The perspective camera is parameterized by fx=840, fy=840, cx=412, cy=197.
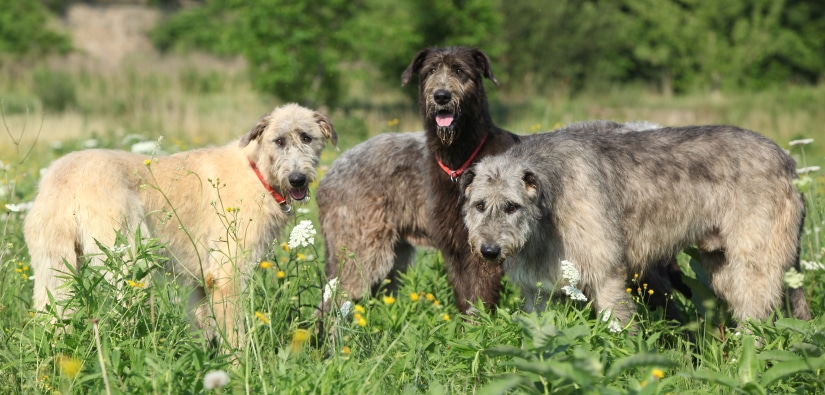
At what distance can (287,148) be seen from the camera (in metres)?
6.15

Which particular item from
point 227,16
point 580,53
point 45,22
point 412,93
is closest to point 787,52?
point 580,53

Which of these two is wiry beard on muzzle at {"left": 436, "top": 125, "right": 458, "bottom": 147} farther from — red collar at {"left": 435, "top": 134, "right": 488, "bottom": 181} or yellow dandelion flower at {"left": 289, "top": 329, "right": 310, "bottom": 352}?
yellow dandelion flower at {"left": 289, "top": 329, "right": 310, "bottom": 352}

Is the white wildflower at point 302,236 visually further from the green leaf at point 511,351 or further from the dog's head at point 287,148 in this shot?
the dog's head at point 287,148

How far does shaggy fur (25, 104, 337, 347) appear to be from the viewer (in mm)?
5180

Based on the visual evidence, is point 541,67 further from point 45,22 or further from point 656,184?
point 656,184

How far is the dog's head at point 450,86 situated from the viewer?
601 cm

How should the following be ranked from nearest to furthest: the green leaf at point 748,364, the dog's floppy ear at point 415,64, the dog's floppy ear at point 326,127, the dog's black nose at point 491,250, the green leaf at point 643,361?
the green leaf at point 643,361
the green leaf at point 748,364
the dog's black nose at point 491,250
the dog's floppy ear at point 415,64
the dog's floppy ear at point 326,127

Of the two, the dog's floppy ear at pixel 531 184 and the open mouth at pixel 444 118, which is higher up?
the open mouth at pixel 444 118

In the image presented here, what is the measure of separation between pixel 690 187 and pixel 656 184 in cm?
22

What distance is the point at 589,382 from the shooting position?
3.27 m

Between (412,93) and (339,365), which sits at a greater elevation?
(339,365)

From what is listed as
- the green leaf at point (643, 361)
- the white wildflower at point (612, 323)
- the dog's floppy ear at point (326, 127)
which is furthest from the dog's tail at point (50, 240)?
the green leaf at point (643, 361)

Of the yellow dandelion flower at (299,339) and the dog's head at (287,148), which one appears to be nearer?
the yellow dandelion flower at (299,339)

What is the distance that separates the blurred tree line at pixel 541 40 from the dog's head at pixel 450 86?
18.6 metres
